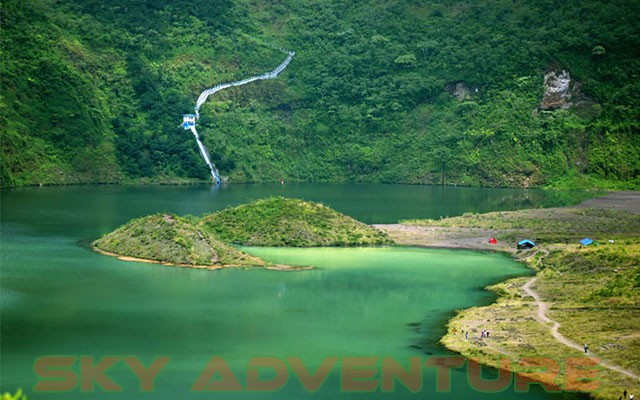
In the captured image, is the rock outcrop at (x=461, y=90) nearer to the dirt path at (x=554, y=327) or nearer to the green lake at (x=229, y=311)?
the green lake at (x=229, y=311)

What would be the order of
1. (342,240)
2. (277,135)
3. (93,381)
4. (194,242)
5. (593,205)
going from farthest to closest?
(277,135)
(593,205)
(342,240)
(194,242)
(93,381)

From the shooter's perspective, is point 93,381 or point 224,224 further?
point 224,224

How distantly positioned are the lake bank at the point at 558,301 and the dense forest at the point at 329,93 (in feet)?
152

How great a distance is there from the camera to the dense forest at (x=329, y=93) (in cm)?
10894

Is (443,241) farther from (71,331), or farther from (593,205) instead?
(71,331)

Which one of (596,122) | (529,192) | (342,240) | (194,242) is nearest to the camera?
(194,242)

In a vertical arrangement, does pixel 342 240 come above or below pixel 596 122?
below

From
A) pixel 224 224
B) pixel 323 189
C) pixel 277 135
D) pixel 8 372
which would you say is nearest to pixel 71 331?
pixel 8 372

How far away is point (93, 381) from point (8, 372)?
3000 millimetres

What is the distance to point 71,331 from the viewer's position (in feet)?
120

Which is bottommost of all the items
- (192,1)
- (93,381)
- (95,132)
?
(93,381)

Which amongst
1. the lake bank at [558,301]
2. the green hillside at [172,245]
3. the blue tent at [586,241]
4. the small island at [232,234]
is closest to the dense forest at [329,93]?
the small island at [232,234]

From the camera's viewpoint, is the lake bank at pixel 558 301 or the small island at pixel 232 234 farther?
the small island at pixel 232 234

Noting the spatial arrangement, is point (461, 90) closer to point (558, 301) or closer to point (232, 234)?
point (232, 234)
